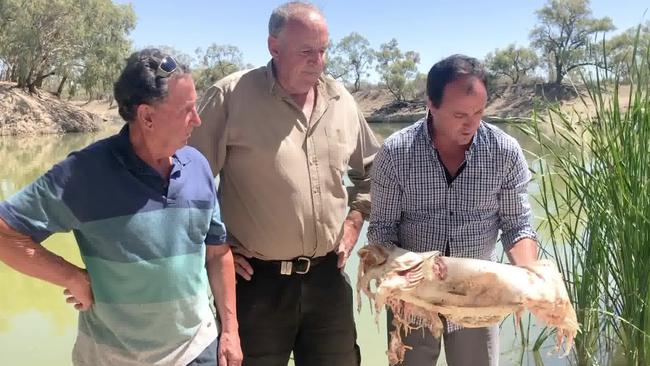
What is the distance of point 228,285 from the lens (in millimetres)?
1867

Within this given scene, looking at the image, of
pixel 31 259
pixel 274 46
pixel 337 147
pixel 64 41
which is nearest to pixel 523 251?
pixel 337 147

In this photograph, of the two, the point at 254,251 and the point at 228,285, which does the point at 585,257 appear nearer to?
the point at 254,251

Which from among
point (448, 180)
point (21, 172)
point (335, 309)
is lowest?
point (21, 172)

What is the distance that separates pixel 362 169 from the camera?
246 centimetres

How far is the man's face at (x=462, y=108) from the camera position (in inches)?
68.8

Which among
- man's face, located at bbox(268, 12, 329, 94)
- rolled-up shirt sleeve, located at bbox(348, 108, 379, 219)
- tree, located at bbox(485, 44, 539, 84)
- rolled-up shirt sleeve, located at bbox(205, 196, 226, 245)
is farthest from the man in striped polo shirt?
tree, located at bbox(485, 44, 539, 84)

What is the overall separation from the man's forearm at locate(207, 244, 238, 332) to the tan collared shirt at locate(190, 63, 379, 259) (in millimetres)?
325

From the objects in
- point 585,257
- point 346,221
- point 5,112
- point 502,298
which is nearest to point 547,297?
point 502,298

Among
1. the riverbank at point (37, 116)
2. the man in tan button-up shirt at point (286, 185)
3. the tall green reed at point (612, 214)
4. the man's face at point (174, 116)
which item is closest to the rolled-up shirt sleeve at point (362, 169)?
the man in tan button-up shirt at point (286, 185)

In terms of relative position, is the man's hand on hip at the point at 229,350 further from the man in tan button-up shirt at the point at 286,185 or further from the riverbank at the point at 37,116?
the riverbank at the point at 37,116

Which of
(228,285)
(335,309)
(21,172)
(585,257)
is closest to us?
(228,285)

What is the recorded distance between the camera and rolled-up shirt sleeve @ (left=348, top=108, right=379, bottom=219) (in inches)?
95.5

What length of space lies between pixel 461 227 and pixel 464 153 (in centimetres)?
24

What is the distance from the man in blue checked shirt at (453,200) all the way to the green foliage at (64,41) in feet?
90.5
